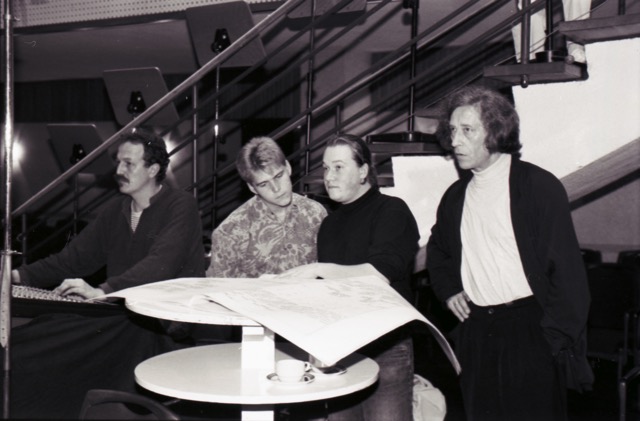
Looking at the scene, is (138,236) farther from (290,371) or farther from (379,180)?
(290,371)

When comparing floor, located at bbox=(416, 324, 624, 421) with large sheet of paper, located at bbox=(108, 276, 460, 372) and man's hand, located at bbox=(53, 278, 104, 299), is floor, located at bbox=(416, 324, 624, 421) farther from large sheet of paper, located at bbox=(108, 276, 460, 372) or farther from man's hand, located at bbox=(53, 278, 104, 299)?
large sheet of paper, located at bbox=(108, 276, 460, 372)

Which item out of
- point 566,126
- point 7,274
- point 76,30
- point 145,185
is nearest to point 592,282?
point 566,126

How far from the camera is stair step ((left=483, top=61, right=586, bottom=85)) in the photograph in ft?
9.58

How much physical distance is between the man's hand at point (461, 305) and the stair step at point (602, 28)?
1.13m

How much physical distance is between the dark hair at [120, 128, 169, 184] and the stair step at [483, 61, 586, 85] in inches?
58.7

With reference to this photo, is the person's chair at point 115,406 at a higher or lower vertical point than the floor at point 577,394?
higher

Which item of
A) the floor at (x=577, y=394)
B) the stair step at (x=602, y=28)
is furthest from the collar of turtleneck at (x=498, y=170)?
the floor at (x=577, y=394)

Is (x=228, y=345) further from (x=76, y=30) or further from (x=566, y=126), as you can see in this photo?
(x=76, y=30)

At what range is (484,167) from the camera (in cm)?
264

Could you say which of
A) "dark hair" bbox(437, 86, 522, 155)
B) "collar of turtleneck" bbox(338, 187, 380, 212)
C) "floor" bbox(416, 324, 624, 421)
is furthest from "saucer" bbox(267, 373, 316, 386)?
"floor" bbox(416, 324, 624, 421)

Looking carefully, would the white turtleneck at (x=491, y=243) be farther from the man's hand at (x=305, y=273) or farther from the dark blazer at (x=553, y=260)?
the man's hand at (x=305, y=273)

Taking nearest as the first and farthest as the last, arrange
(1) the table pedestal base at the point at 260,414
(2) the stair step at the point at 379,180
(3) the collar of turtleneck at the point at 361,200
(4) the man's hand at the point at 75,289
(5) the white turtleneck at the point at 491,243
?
1. (1) the table pedestal base at the point at 260,414
2. (5) the white turtleneck at the point at 491,243
3. (3) the collar of turtleneck at the point at 361,200
4. (4) the man's hand at the point at 75,289
5. (2) the stair step at the point at 379,180

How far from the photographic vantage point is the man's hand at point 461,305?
2682 mm

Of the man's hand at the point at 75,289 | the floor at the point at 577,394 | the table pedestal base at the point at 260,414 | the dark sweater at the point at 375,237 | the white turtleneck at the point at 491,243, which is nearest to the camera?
the table pedestal base at the point at 260,414
